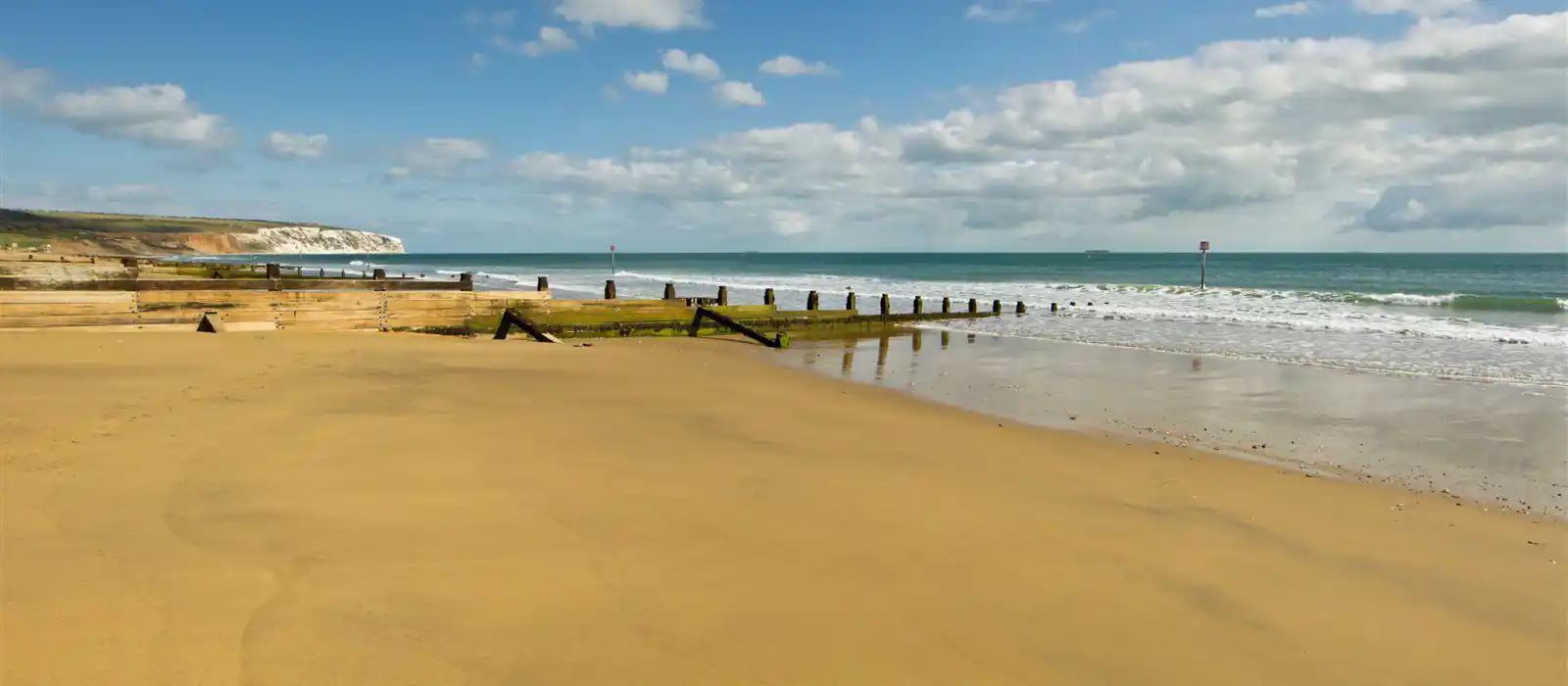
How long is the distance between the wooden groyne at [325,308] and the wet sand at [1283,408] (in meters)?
5.23

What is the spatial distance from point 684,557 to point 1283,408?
38.6 ft

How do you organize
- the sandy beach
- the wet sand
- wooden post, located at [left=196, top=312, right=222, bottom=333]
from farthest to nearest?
wooden post, located at [left=196, top=312, right=222, bottom=333] < the wet sand < the sandy beach

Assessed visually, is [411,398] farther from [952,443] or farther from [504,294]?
[504,294]

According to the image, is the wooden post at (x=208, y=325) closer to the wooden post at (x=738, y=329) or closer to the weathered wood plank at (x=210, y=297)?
the weathered wood plank at (x=210, y=297)

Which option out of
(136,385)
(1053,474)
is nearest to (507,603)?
(1053,474)

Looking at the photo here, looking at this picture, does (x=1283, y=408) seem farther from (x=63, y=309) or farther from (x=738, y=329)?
(x=63, y=309)

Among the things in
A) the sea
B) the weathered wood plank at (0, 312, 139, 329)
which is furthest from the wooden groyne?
the sea

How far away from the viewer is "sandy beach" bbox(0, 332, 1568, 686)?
3910 millimetres

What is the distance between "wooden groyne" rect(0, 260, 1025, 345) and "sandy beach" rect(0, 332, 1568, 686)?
20.2 feet

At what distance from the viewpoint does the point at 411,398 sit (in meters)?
9.89

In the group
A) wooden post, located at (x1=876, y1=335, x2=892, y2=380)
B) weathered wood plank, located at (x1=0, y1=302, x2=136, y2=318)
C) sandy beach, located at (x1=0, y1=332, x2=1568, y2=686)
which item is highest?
weathered wood plank, located at (x1=0, y1=302, x2=136, y2=318)

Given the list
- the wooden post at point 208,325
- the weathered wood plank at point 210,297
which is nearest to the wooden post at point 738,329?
the weathered wood plank at point 210,297

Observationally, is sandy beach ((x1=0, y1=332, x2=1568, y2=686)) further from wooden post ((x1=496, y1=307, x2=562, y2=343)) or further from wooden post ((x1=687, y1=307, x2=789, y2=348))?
wooden post ((x1=687, y1=307, x2=789, y2=348))

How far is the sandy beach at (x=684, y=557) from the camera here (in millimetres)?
3910
